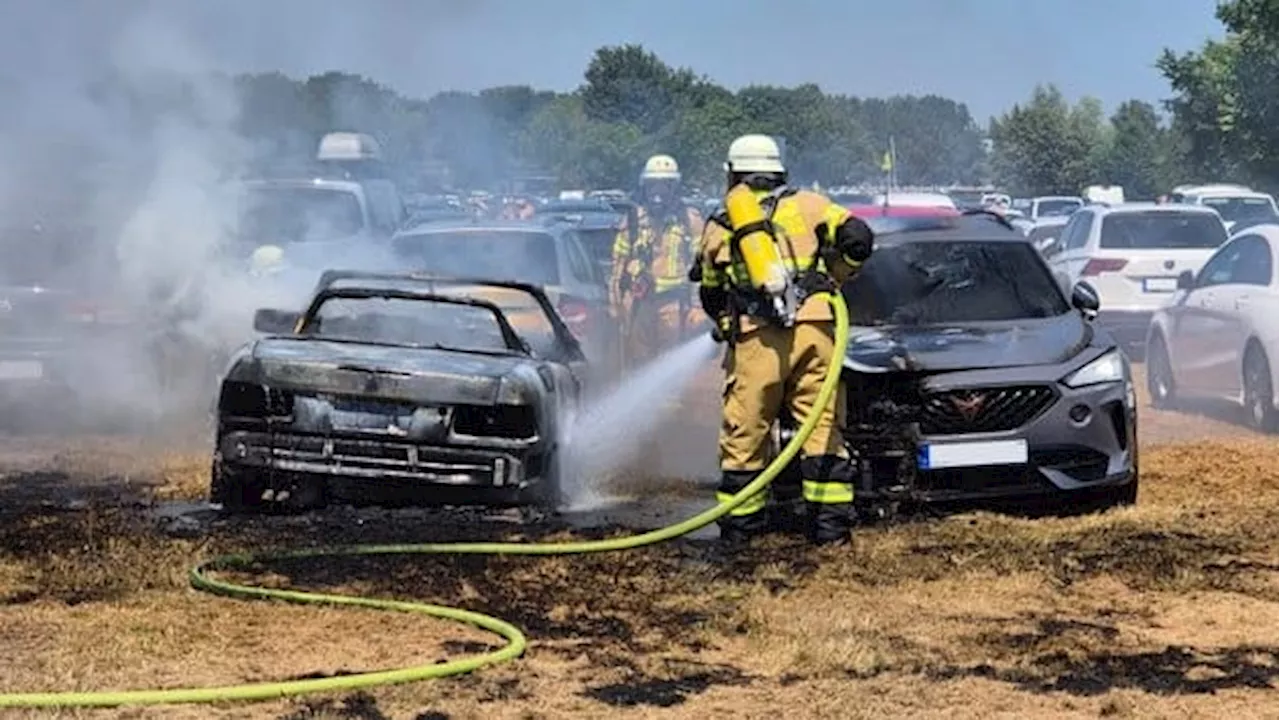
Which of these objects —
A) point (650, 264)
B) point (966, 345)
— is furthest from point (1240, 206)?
point (966, 345)

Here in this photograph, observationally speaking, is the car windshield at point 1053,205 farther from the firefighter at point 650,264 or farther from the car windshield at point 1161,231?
the firefighter at point 650,264

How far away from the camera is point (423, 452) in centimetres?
869

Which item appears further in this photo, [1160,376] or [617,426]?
[1160,376]

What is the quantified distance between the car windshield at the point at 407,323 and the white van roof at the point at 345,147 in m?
16.5

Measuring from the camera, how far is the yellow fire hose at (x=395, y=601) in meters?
5.33

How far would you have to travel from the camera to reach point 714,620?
655 cm

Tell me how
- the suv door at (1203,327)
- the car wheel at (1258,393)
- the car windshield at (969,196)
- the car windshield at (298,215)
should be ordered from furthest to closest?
the car windshield at (969,196)
the car windshield at (298,215)
the suv door at (1203,327)
the car wheel at (1258,393)

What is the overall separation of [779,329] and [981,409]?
1159 millimetres

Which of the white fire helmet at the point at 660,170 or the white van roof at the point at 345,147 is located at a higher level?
the white van roof at the point at 345,147

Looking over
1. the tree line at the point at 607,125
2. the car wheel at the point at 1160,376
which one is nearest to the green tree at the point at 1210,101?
the tree line at the point at 607,125

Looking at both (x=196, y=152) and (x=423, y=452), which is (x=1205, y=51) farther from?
(x=423, y=452)

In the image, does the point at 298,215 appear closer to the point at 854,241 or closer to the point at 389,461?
the point at 389,461

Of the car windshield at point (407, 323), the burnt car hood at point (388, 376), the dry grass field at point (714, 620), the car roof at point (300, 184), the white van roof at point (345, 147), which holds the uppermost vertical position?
the white van roof at point (345, 147)

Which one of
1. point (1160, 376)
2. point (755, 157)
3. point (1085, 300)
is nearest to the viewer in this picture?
point (755, 157)
